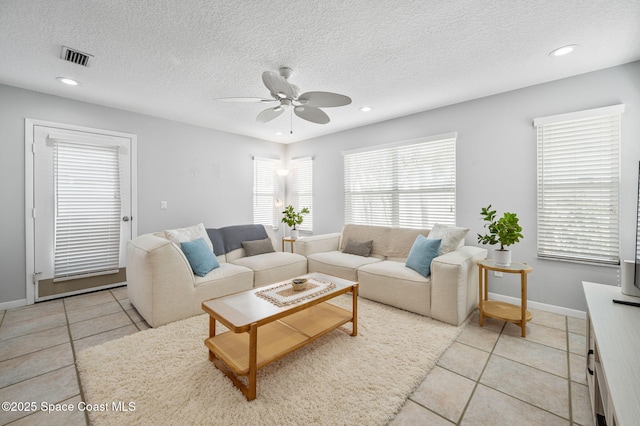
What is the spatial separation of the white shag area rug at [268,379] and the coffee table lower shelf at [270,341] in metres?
0.17

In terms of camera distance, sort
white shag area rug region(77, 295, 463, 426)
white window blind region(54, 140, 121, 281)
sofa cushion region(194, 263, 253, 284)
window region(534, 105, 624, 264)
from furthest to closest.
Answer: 1. white window blind region(54, 140, 121, 281)
2. sofa cushion region(194, 263, 253, 284)
3. window region(534, 105, 624, 264)
4. white shag area rug region(77, 295, 463, 426)

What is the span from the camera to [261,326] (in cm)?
212

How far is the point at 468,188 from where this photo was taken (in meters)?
3.45

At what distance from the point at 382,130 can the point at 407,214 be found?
56.6 inches

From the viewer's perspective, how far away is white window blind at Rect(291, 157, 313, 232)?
5.45 meters

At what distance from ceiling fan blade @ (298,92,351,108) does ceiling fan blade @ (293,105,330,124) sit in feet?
0.26

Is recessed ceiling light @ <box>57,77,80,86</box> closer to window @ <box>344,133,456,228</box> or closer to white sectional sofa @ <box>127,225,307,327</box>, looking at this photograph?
white sectional sofa @ <box>127,225,307,327</box>

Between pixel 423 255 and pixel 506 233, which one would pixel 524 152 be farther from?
pixel 423 255

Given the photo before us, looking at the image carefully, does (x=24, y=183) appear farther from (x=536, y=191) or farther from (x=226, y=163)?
(x=536, y=191)

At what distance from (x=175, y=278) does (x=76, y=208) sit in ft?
6.77

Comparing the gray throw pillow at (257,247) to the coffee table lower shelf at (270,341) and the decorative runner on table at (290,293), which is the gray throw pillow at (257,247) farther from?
the coffee table lower shelf at (270,341)

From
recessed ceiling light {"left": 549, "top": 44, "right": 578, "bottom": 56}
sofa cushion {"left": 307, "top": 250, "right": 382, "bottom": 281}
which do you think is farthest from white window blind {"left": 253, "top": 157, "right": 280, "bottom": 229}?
recessed ceiling light {"left": 549, "top": 44, "right": 578, "bottom": 56}

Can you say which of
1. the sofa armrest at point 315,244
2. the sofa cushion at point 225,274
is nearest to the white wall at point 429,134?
the sofa armrest at point 315,244

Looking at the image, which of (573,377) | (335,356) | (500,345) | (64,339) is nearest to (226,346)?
(335,356)
